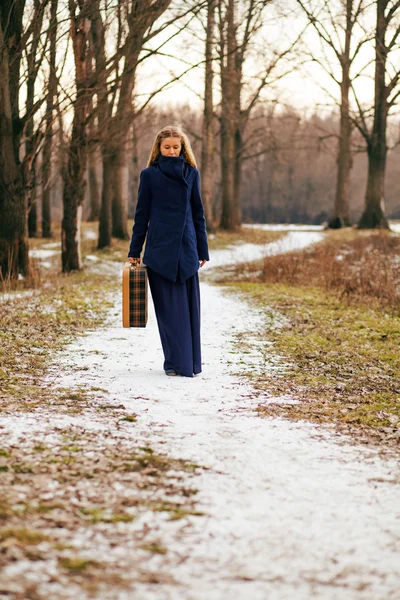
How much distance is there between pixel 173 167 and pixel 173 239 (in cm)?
60

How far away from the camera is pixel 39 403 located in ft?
16.1

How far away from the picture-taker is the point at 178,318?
5852 millimetres

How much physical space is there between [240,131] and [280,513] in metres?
28.9

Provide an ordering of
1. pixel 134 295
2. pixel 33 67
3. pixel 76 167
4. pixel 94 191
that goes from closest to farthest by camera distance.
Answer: pixel 134 295 < pixel 33 67 < pixel 76 167 < pixel 94 191

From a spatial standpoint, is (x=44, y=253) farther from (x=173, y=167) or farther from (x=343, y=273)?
(x=173, y=167)

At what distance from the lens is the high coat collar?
5680 mm

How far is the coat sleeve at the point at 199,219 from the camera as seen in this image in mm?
5879

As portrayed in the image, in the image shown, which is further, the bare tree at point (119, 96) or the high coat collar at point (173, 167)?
the bare tree at point (119, 96)

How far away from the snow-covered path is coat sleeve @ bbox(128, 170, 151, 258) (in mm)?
1125

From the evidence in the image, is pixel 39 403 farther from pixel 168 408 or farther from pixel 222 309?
pixel 222 309

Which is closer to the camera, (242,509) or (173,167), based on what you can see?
(242,509)

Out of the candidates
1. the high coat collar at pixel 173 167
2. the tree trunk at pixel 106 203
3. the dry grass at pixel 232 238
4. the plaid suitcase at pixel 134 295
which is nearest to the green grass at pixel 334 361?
the plaid suitcase at pixel 134 295

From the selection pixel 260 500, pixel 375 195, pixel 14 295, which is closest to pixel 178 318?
pixel 260 500

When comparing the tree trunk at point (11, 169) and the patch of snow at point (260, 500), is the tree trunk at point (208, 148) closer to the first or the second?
the tree trunk at point (11, 169)
